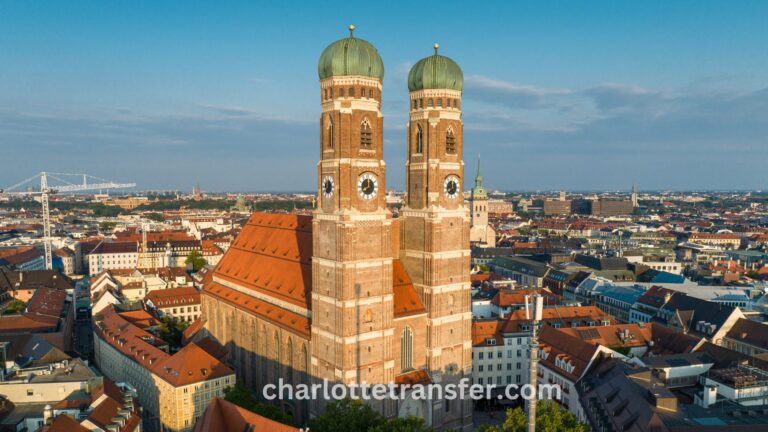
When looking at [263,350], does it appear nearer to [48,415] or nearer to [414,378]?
[414,378]

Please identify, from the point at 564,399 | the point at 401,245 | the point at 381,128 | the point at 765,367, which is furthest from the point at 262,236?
the point at 765,367

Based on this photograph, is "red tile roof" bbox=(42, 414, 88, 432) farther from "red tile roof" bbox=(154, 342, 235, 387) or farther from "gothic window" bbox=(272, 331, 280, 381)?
"gothic window" bbox=(272, 331, 280, 381)

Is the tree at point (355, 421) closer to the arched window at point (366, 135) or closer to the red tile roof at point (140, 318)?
the arched window at point (366, 135)

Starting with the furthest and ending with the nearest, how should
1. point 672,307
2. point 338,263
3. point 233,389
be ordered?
point 672,307
point 233,389
point 338,263

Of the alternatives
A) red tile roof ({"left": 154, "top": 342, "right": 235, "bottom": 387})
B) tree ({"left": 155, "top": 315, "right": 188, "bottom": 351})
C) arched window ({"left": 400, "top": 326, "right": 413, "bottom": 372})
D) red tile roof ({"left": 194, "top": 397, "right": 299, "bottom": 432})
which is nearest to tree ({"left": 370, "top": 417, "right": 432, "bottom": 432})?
red tile roof ({"left": 194, "top": 397, "right": 299, "bottom": 432})

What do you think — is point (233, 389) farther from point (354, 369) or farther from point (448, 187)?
point (448, 187)

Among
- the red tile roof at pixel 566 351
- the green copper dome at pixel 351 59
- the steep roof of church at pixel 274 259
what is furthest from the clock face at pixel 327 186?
the red tile roof at pixel 566 351

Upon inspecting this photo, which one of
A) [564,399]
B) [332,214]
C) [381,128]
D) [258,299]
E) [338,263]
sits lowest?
[564,399]

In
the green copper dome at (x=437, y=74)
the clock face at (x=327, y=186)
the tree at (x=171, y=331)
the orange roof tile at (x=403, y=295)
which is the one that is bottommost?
the tree at (x=171, y=331)
